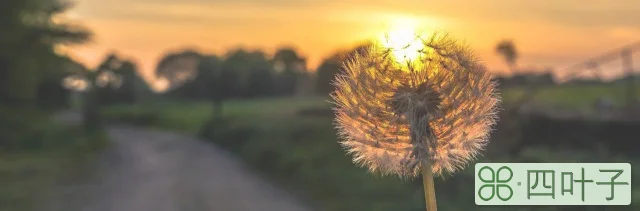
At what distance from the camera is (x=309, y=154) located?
1956 centimetres

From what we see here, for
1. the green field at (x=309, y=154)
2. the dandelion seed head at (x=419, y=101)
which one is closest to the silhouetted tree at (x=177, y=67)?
the green field at (x=309, y=154)

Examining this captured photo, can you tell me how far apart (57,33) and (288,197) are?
19646 mm

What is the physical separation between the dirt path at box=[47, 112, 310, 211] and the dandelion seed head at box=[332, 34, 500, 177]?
1078 centimetres

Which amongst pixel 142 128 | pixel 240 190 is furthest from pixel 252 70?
pixel 240 190

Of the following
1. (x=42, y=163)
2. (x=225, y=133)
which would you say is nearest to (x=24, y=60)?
(x=42, y=163)

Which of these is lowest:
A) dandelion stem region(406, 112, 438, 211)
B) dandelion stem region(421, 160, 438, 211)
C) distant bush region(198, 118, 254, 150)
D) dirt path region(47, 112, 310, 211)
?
dirt path region(47, 112, 310, 211)

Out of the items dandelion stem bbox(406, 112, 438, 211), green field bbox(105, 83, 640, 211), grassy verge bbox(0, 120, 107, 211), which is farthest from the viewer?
grassy verge bbox(0, 120, 107, 211)

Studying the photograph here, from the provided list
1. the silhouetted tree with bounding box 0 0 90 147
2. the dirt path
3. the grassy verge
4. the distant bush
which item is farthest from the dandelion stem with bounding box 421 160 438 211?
the silhouetted tree with bounding box 0 0 90 147

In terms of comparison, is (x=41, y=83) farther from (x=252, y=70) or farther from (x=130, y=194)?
(x=130, y=194)

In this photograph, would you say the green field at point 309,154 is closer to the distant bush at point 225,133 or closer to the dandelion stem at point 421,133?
the distant bush at point 225,133

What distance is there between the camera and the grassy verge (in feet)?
51.5

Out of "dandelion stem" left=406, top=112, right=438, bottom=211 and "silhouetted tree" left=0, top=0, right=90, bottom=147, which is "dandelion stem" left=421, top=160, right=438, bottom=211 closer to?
"dandelion stem" left=406, top=112, right=438, bottom=211

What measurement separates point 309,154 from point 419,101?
17.4 m

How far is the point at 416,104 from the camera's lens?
2193mm
